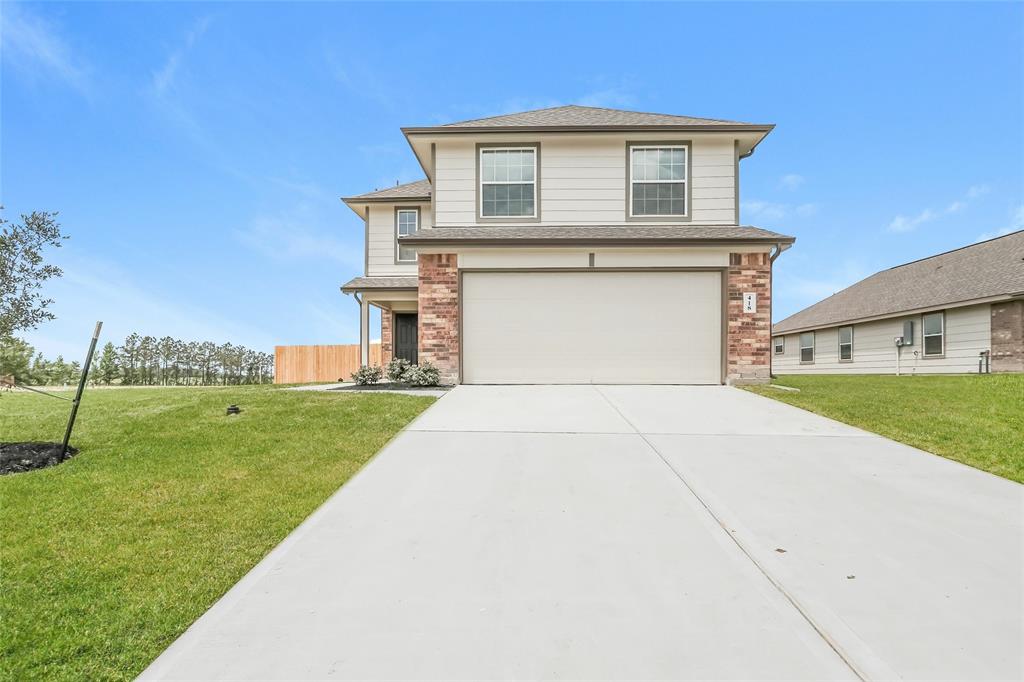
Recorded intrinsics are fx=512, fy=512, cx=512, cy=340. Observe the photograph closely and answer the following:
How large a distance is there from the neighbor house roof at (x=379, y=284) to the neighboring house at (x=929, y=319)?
16655mm

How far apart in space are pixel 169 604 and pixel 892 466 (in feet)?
20.1

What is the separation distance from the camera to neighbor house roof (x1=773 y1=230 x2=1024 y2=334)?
15.5m

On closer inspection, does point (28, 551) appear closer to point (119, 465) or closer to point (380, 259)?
point (119, 465)

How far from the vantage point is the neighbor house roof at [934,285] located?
15453 millimetres

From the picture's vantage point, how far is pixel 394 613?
102 inches

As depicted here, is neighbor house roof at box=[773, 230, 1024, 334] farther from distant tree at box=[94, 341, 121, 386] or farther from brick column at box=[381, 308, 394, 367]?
distant tree at box=[94, 341, 121, 386]

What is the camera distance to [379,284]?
1462 centimetres

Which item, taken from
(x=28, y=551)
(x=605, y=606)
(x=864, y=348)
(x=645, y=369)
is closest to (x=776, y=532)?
(x=605, y=606)

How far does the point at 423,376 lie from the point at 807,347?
20581 millimetres

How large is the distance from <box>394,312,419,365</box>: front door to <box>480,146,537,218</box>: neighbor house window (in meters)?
5.91

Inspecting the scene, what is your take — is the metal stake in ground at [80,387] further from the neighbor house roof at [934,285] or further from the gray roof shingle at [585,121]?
the neighbor house roof at [934,285]

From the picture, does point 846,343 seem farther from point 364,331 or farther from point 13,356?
point 13,356

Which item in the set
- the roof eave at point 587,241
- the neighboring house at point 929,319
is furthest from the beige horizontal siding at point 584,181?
the neighboring house at point 929,319

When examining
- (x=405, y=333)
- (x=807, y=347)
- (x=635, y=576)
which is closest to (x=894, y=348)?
(x=807, y=347)
